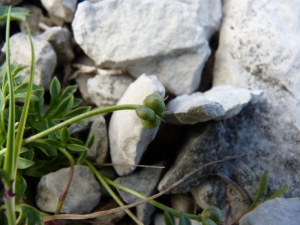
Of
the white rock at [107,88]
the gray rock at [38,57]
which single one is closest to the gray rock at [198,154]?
the white rock at [107,88]

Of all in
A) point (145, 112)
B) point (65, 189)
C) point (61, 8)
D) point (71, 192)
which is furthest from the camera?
point (61, 8)

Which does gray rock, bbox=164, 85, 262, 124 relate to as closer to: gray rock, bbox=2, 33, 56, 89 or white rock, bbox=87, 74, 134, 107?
white rock, bbox=87, 74, 134, 107

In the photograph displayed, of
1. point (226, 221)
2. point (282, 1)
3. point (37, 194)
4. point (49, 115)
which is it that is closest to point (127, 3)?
point (49, 115)

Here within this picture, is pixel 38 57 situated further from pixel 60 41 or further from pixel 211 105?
pixel 211 105

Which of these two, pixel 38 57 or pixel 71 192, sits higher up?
pixel 38 57

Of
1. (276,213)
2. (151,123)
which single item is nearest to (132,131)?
(151,123)

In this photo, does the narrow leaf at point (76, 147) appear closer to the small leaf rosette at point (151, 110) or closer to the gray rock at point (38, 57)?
the small leaf rosette at point (151, 110)

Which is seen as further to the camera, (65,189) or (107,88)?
(107,88)
